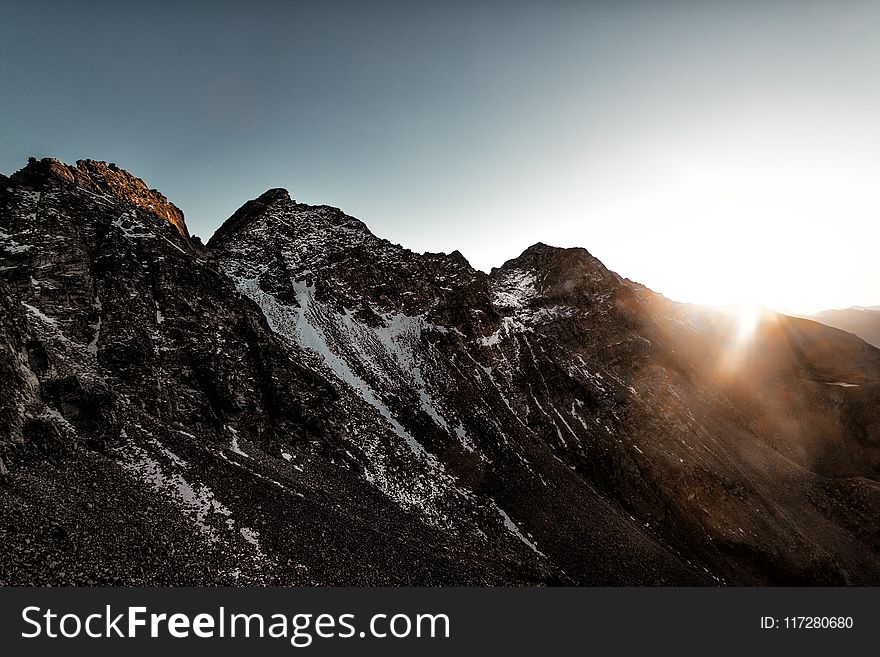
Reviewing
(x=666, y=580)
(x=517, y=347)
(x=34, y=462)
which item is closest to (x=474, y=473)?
(x=666, y=580)

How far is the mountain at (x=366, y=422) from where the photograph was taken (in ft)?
85.5

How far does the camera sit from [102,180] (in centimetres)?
6081

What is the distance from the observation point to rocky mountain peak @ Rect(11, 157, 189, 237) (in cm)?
4703

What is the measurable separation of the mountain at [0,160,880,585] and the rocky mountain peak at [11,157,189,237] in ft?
1.39

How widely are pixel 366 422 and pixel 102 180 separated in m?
60.3

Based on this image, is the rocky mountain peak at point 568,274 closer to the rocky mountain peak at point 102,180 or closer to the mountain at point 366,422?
the mountain at point 366,422

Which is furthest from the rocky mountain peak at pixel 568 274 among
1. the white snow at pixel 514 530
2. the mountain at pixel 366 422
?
the white snow at pixel 514 530

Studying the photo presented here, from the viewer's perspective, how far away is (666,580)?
37.3 metres

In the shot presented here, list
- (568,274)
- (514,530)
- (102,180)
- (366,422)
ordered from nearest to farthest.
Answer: (514,530) → (366,422) → (102,180) → (568,274)

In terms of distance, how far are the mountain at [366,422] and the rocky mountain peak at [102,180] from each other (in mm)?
424

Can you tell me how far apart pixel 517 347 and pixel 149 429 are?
54.2m

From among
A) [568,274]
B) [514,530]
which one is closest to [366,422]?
[514,530]

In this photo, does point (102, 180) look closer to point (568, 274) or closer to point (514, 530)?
point (514, 530)

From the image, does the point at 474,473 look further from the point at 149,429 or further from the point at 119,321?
the point at 119,321
